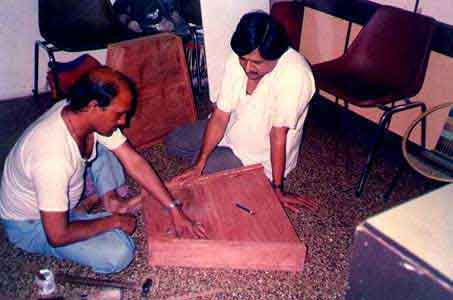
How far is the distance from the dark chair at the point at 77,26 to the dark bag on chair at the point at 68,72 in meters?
0.05

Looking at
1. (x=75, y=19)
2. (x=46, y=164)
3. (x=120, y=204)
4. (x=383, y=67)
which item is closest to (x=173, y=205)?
(x=120, y=204)

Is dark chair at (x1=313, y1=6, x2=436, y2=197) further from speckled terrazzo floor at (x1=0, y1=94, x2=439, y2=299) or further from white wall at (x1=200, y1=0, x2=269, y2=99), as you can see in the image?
white wall at (x1=200, y1=0, x2=269, y2=99)

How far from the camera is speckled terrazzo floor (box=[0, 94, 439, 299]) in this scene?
177cm

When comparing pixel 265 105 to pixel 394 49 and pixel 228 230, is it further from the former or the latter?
pixel 394 49

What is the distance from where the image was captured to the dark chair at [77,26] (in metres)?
2.79

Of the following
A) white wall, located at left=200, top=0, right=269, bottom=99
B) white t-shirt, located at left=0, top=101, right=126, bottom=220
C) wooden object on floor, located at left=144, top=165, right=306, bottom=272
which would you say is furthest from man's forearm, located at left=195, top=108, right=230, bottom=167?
white wall, located at left=200, top=0, right=269, bottom=99

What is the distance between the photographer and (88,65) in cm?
306

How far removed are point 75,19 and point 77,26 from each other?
5cm

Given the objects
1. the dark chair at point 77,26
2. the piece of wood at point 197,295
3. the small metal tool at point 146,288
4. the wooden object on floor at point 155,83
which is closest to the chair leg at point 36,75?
the dark chair at point 77,26

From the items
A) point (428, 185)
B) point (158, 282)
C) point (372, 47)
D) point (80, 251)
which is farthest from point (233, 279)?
point (372, 47)

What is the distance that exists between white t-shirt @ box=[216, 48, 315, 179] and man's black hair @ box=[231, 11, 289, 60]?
19 centimetres

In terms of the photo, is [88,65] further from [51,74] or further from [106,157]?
[106,157]

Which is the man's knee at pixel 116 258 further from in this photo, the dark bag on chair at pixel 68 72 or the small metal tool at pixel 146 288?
the dark bag on chair at pixel 68 72

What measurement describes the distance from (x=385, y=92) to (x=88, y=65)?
200 centimetres
